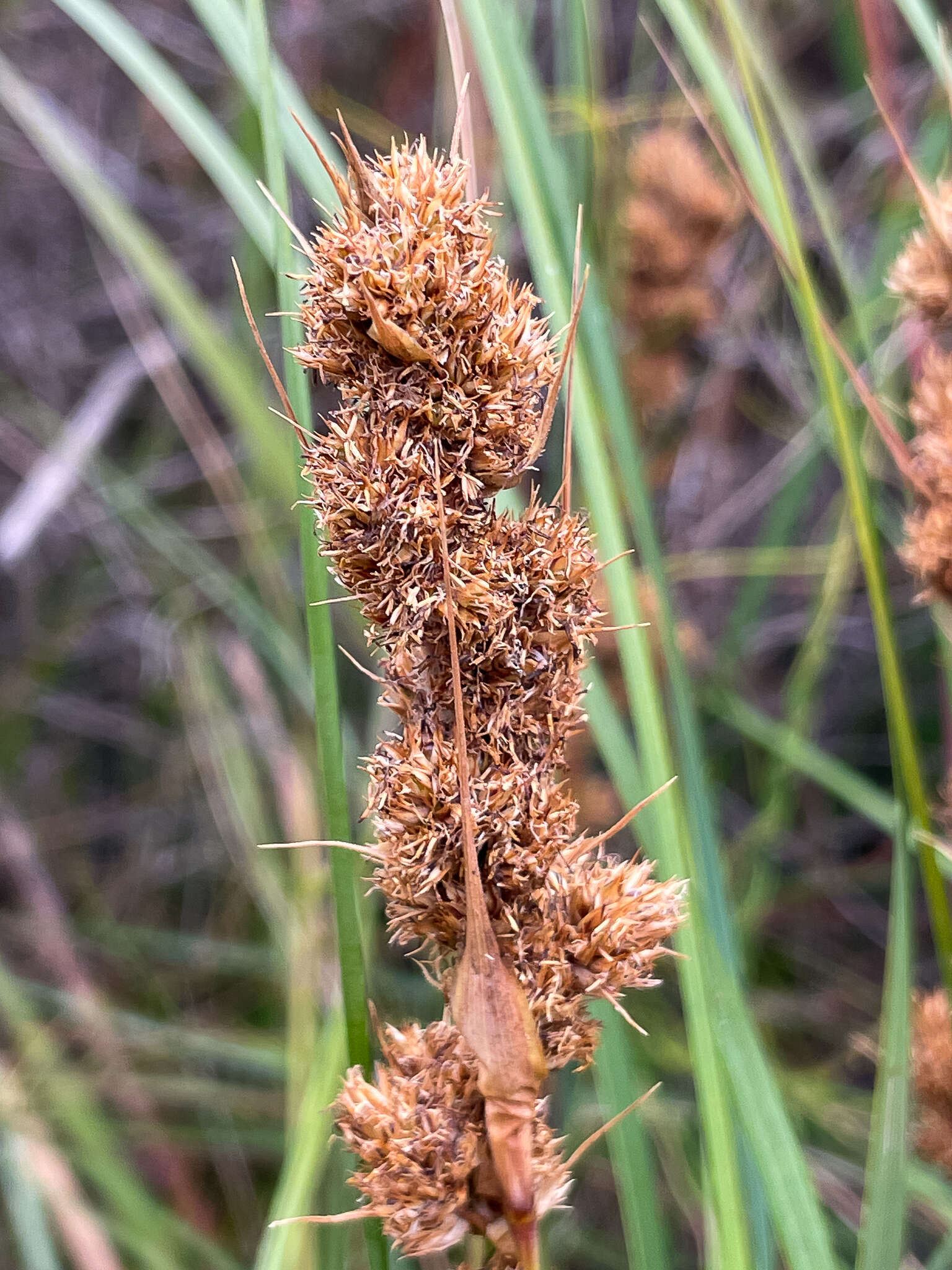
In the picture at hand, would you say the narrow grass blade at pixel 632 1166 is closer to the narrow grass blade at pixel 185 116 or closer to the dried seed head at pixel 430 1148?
the dried seed head at pixel 430 1148

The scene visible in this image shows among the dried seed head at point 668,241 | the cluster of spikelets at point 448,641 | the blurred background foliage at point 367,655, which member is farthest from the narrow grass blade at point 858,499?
the dried seed head at point 668,241

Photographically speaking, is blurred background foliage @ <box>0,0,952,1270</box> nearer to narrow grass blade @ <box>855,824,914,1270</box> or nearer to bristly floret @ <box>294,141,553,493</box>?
narrow grass blade @ <box>855,824,914,1270</box>

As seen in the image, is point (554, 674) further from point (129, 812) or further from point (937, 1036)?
point (129, 812)

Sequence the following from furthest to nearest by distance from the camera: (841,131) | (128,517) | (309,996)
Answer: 1. (841,131)
2. (128,517)
3. (309,996)

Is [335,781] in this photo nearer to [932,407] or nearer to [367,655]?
[932,407]

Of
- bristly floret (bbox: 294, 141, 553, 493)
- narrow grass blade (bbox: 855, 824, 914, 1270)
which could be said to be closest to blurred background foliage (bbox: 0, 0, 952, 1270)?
narrow grass blade (bbox: 855, 824, 914, 1270)

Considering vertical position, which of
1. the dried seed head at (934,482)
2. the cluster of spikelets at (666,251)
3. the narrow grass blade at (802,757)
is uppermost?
the cluster of spikelets at (666,251)

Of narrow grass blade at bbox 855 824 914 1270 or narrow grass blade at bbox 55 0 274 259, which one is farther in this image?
narrow grass blade at bbox 55 0 274 259

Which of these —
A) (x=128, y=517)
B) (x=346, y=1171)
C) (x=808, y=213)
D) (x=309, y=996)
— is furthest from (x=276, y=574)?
(x=808, y=213)
